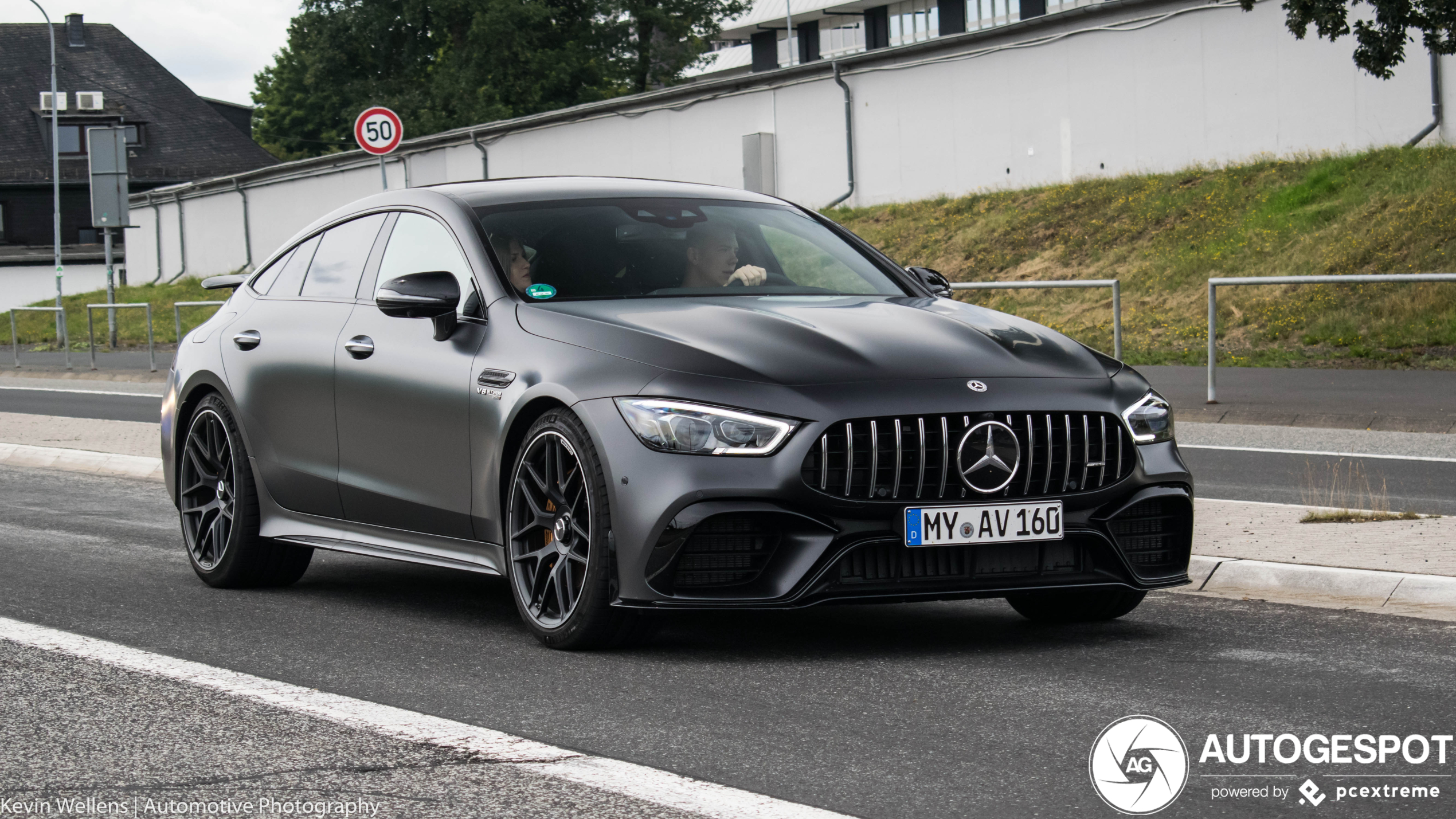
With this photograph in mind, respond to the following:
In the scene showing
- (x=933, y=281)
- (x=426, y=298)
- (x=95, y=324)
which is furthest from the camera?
(x=95, y=324)

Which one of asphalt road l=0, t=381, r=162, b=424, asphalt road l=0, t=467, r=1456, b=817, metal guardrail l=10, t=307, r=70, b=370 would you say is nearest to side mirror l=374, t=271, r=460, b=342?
asphalt road l=0, t=467, r=1456, b=817

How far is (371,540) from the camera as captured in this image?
6.87 metres

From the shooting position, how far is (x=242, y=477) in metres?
7.50

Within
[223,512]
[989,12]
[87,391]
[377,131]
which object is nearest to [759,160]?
[87,391]

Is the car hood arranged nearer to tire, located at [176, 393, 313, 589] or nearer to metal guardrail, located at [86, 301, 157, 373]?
tire, located at [176, 393, 313, 589]

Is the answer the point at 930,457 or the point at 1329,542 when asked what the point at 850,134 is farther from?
the point at 930,457

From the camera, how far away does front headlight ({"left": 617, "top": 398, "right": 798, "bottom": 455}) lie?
17.7 feet

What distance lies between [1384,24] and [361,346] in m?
14.2

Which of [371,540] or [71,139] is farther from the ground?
[71,139]

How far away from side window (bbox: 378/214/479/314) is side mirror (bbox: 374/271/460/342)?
0.08m

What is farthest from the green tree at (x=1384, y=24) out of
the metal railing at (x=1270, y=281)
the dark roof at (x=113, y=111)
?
the dark roof at (x=113, y=111)

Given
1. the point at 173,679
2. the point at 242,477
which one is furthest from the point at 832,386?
the point at 242,477

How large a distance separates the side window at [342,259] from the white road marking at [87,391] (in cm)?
1611

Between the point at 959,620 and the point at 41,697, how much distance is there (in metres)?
3.05
